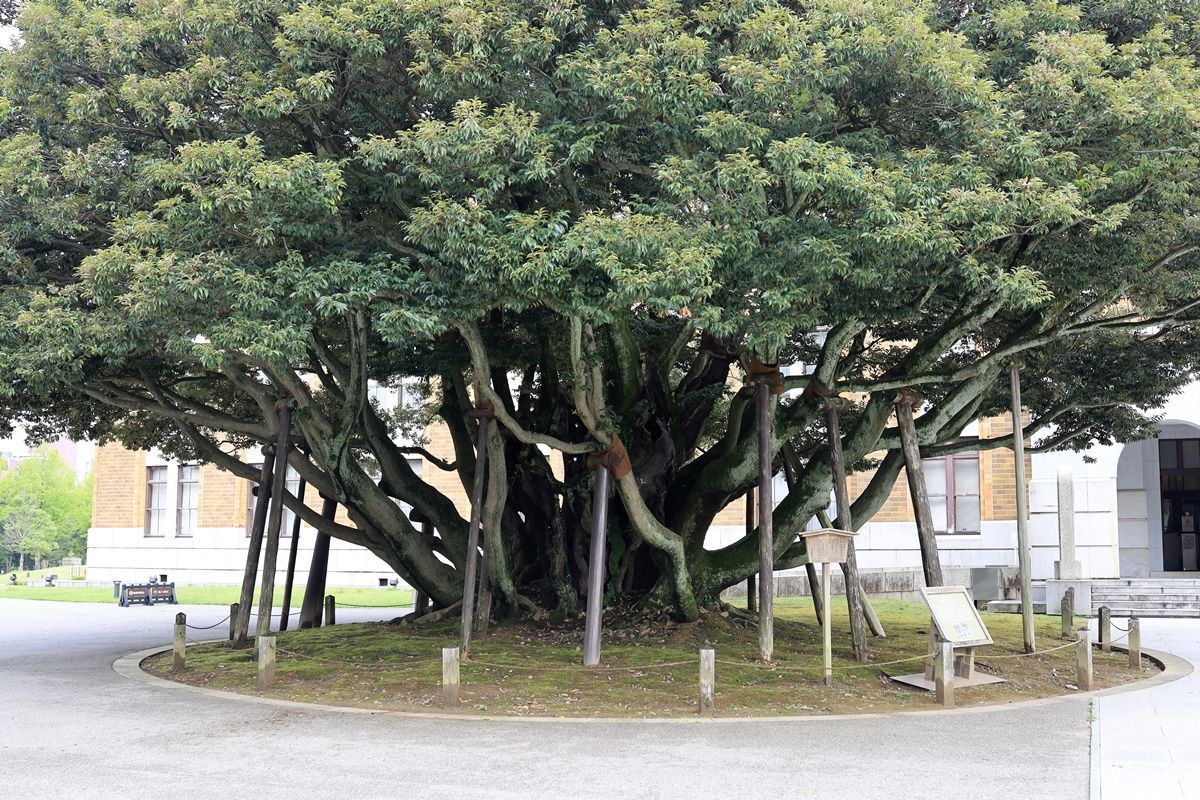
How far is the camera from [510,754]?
9219 mm

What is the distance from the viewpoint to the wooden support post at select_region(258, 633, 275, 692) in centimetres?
1295

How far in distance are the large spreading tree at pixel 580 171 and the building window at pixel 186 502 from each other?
2752 cm

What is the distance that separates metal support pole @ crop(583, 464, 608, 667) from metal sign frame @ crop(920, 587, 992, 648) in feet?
13.0

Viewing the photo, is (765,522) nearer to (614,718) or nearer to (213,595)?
(614,718)

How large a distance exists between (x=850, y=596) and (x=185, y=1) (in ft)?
35.1

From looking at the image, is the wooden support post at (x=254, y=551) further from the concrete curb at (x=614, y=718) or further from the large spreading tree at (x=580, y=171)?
the large spreading tree at (x=580, y=171)

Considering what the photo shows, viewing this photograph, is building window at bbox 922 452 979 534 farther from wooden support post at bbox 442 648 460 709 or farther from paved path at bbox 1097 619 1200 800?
wooden support post at bbox 442 648 460 709

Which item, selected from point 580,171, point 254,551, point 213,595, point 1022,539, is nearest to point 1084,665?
point 1022,539

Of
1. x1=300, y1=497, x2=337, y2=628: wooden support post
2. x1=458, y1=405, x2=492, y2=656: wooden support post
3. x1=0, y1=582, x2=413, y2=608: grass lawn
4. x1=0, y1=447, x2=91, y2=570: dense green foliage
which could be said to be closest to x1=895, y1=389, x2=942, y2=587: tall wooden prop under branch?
x1=458, y1=405, x2=492, y2=656: wooden support post

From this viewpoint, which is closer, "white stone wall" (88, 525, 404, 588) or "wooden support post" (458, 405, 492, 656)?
"wooden support post" (458, 405, 492, 656)

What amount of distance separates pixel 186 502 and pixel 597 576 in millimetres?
31220

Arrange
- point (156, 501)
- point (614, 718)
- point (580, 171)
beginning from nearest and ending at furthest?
point (614, 718) → point (580, 171) → point (156, 501)

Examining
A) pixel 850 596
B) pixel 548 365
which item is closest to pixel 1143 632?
pixel 850 596

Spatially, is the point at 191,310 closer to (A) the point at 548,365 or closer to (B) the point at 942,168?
(A) the point at 548,365
